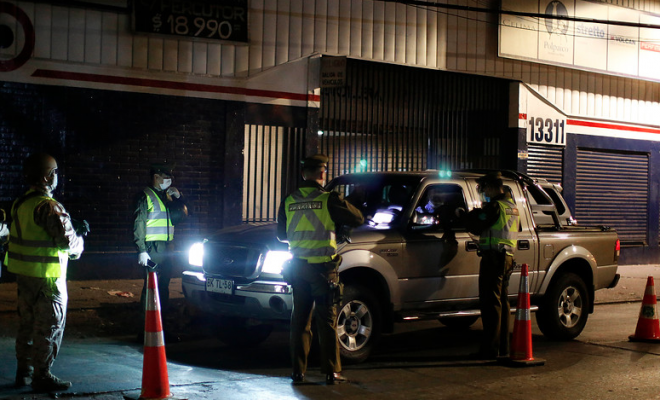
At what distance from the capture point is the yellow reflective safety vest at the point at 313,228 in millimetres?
6680

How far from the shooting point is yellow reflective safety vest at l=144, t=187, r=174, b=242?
8391 millimetres

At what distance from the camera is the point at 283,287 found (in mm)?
7207

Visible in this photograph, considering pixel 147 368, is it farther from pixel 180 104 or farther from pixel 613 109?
pixel 613 109

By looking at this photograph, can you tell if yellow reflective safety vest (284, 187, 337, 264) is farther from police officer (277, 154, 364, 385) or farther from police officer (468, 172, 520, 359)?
police officer (468, 172, 520, 359)

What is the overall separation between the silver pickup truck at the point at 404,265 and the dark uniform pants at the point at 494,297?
38 centimetres

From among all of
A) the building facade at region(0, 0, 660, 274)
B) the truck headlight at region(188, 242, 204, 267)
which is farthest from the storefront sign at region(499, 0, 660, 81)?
the truck headlight at region(188, 242, 204, 267)

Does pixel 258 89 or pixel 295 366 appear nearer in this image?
pixel 295 366

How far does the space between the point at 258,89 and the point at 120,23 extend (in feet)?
8.46

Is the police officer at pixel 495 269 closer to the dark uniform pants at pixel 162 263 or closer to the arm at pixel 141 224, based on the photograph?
the dark uniform pants at pixel 162 263

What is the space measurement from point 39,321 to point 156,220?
8.04 ft

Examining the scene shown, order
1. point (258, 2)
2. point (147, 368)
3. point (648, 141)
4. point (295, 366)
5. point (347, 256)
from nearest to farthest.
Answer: point (147, 368) < point (295, 366) < point (347, 256) < point (258, 2) < point (648, 141)

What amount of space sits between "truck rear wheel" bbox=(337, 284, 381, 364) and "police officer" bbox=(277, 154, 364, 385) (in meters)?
0.63

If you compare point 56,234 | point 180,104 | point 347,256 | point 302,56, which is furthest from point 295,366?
point 302,56

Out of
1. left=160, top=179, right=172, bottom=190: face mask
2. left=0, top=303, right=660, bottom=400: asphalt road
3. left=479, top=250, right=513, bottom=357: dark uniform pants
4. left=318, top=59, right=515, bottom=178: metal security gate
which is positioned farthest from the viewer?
left=318, top=59, right=515, bottom=178: metal security gate
